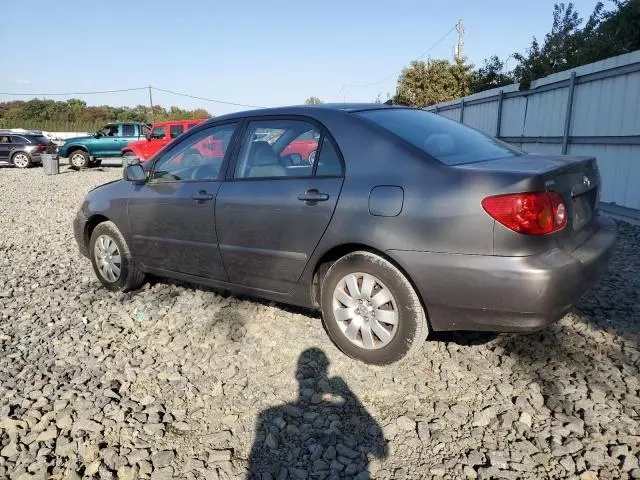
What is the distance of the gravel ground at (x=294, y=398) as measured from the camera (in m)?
2.37

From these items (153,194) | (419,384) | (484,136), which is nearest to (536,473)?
(419,384)

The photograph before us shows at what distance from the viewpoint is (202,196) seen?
3.82m

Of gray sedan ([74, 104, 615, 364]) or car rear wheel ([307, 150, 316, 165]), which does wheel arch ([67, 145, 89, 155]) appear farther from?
car rear wheel ([307, 150, 316, 165])

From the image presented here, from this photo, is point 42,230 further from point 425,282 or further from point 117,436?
point 425,282

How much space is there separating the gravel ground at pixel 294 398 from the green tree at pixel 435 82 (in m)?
26.7

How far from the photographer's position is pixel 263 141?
370cm

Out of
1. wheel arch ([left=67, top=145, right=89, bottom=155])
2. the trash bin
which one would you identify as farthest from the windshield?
the trash bin

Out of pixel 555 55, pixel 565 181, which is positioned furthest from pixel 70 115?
pixel 565 181

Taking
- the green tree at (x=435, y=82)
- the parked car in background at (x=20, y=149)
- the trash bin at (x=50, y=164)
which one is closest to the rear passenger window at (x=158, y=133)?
the trash bin at (x=50, y=164)

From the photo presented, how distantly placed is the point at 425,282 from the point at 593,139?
21.0 feet

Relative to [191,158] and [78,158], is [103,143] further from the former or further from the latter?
[191,158]

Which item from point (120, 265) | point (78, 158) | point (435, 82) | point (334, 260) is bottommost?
point (120, 265)

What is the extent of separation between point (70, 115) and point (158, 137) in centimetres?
5955

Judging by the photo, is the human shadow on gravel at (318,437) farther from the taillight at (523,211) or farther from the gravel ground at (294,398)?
the taillight at (523,211)
